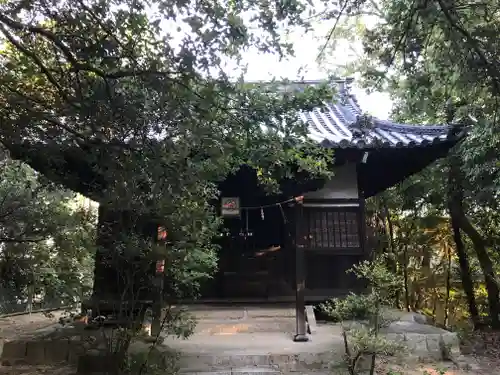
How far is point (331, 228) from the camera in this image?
8.03 meters

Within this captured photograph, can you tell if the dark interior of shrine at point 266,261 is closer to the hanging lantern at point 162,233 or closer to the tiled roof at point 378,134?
the tiled roof at point 378,134

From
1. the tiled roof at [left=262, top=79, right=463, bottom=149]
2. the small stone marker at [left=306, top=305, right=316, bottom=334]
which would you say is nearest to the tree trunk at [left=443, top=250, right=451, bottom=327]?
the tiled roof at [left=262, top=79, right=463, bottom=149]

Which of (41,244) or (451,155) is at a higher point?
(451,155)

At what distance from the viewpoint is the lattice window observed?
26.1ft

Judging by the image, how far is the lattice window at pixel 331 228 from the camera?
796cm

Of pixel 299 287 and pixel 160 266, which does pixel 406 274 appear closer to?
pixel 299 287

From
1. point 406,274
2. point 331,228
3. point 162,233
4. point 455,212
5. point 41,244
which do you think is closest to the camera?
point 41,244

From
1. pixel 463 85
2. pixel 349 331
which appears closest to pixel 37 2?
pixel 463 85

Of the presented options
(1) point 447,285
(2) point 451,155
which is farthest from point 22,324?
(1) point 447,285

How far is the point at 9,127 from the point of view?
370cm

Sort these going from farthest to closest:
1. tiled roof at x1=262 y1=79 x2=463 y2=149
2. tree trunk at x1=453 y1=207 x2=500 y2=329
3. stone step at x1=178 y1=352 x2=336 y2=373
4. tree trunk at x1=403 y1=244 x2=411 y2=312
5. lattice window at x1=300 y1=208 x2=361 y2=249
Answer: tree trunk at x1=403 y1=244 x2=411 y2=312 < tree trunk at x1=453 y1=207 x2=500 y2=329 < lattice window at x1=300 y1=208 x2=361 y2=249 < tiled roof at x1=262 y1=79 x2=463 y2=149 < stone step at x1=178 y1=352 x2=336 y2=373

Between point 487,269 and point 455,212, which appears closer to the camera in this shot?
point 487,269

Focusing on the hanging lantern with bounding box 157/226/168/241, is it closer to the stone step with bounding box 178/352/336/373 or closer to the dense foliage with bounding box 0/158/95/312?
the dense foliage with bounding box 0/158/95/312

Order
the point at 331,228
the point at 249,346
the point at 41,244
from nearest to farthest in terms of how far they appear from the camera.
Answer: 1. the point at 41,244
2. the point at 249,346
3. the point at 331,228
